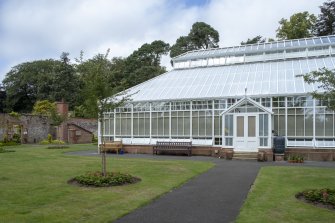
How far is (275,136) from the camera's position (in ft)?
69.3

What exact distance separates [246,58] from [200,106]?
25.1 ft

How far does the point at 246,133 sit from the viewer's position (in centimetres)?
2145

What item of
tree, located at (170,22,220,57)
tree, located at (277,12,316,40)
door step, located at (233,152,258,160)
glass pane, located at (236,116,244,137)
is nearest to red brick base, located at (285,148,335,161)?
door step, located at (233,152,258,160)

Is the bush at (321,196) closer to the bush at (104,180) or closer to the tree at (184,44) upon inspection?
the bush at (104,180)

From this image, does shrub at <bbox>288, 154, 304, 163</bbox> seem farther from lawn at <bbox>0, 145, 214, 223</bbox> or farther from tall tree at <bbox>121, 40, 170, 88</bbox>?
tall tree at <bbox>121, 40, 170, 88</bbox>

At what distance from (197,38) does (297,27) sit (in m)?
15.7

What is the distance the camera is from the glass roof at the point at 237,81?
2241 cm

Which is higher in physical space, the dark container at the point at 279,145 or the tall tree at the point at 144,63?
the tall tree at the point at 144,63

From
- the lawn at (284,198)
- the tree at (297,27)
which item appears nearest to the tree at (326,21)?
the tree at (297,27)

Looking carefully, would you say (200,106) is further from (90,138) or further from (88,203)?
(90,138)

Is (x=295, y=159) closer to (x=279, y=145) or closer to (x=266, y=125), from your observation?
(x=279, y=145)

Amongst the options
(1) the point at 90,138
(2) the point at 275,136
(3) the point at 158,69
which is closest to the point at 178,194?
(2) the point at 275,136

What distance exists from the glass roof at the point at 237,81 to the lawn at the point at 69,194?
8.94m

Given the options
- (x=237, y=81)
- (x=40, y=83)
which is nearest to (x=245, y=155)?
(x=237, y=81)
